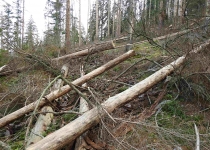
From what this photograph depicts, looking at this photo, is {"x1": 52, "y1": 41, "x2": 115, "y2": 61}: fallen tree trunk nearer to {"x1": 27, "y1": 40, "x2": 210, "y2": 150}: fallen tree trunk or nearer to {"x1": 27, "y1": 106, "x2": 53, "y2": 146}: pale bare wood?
{"x1": 27, "y1": 106, "x2": 53, "y2": 146}: pale bare wood

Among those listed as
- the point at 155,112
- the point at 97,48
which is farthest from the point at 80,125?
the point at 97,48

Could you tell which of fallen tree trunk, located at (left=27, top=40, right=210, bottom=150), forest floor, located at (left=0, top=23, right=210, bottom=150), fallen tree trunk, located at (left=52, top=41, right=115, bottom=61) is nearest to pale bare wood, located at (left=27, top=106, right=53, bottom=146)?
forest floor, located at (left=0, top=23, right=210, bottom=150)

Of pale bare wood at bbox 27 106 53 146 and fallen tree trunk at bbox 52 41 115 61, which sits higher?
fallen tree trunk at bbox 52 41 115 61

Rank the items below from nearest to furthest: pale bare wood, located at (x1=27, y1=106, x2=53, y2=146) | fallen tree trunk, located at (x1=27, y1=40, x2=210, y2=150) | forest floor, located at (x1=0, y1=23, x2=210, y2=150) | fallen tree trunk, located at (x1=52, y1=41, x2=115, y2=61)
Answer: fallen tree trunk, located at (x1=27, y1=40, x2=210, y2=150)
forest floor, located at (x1=0, y1=23, x2=210, y2=150)
pale bare wood, located at (x1=27, y1=106, x2=53, y2=146)
fallen tree trunk, located at (x1=52, y1=41, x2=115, y2=61)

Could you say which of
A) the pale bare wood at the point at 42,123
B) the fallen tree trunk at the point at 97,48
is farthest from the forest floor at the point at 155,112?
the fallen tree trunk at the point at 97,48

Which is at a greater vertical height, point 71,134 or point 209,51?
point 209,51

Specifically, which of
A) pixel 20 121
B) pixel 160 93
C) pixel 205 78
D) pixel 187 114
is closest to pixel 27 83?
pixel 20 121

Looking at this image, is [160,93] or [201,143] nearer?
[201,143]

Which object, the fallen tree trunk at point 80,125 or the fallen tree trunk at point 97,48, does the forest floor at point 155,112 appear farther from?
the fallen tree trunk at point 97,48

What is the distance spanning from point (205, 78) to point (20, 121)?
4026 mm

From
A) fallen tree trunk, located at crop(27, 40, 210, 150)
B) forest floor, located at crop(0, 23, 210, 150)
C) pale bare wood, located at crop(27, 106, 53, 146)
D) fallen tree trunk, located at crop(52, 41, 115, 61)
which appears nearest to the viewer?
fallen tree trunk, located at crop(27, 40, 210, 150)

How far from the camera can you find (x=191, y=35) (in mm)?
5211

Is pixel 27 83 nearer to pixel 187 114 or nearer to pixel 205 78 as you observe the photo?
pixel 187 114

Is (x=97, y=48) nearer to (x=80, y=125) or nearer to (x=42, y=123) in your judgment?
(x=42, y=123)
